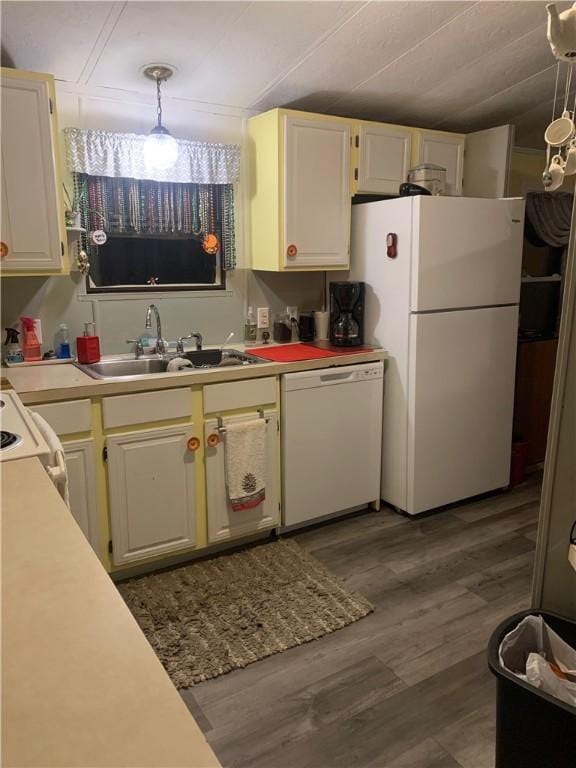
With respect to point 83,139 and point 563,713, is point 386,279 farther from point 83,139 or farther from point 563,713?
point 563,713

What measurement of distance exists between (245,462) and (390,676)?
1.13 metres

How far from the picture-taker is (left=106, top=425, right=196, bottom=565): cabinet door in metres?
2.54

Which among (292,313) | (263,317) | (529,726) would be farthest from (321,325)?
(529,726)

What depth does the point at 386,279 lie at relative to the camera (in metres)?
3.19

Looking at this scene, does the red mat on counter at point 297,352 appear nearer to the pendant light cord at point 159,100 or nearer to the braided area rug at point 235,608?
the braided area rug at point 235,608

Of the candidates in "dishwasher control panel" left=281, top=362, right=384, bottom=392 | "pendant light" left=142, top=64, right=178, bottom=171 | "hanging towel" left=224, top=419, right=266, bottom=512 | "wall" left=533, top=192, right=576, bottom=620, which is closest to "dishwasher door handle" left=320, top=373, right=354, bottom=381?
"dishwasher control panel" left=281, top=362, right=384, bottom=392

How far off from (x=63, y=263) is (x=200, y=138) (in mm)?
1120

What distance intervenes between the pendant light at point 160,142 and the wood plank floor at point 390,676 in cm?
204

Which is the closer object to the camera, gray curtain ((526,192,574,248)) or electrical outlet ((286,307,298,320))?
electrical outlet ((286,307,298,320))

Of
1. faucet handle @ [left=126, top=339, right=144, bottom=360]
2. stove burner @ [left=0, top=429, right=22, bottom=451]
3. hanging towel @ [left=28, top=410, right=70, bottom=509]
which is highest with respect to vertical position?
faucet handle @ [left=126, top=339, right=144, bottom=360]

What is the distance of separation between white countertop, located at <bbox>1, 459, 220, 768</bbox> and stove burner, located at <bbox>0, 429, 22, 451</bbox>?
610 millimetres

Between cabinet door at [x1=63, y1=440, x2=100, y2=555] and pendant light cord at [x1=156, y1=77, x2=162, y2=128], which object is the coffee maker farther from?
cabinet door at [x1=63, y1=440, x2=100, y2=555]

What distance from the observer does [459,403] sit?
3293 millimetres

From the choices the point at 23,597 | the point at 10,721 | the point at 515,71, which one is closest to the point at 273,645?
the point at 23,597
